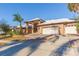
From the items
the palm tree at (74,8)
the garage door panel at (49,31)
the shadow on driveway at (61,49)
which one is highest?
the palm tree at (74,8)

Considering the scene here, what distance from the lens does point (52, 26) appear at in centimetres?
331

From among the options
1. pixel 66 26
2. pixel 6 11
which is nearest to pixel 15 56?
pixel 6 11

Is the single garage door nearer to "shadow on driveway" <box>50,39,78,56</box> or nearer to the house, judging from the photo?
the house

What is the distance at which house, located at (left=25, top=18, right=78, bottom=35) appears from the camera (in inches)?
127

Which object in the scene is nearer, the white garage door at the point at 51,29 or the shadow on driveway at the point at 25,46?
the shadow on driveway at the point at 25,46

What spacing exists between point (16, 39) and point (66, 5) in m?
0.89

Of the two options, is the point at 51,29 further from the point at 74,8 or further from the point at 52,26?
the point at 74,8

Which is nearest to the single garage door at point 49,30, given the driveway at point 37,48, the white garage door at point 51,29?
the white garage door at point 51,29

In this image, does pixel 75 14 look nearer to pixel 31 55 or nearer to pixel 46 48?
pixel 46 48

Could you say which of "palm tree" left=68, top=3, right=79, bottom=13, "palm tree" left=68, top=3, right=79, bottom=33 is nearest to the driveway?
"palm tree" left=68, top=3, right=79, bottom=33

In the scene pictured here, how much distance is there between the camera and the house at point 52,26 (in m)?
3.21

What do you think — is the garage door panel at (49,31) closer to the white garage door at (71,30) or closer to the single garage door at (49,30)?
the single garage door at (49,30)

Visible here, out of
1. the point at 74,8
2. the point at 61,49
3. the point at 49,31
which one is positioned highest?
the point at 74,8

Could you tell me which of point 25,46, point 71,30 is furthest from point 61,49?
point 25,46
